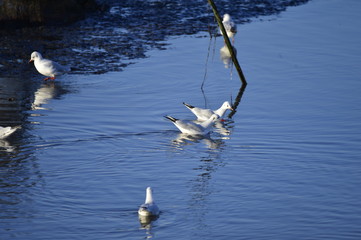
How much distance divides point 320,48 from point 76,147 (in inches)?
395

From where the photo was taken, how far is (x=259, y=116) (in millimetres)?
14727

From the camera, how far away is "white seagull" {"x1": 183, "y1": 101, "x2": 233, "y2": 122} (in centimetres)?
1461

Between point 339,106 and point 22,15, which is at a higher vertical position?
point 22,15

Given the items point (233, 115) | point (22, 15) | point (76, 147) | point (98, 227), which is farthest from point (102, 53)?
point (98, 227)

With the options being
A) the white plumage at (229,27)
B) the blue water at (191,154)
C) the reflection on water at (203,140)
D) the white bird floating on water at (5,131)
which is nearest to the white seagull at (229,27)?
the white plumage at (229,27)

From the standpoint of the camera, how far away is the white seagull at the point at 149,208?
9438mm

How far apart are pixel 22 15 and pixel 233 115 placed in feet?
30.9

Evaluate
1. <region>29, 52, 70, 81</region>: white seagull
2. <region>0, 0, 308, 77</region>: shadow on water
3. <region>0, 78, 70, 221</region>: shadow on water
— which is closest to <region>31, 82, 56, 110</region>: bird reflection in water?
<region>0, 78, 70, 221</region>: shadow on water

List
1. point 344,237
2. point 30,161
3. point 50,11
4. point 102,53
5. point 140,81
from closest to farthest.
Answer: point 344,237, point 30,161, point 140,81, point 102,53, point 50,11

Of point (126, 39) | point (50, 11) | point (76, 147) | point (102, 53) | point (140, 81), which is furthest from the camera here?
point (50, 11)

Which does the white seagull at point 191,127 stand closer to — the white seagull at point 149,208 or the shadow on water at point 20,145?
the shadow on water at point 20,145

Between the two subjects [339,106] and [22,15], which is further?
[22,15]

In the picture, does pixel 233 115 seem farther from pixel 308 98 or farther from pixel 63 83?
pixel 63 83

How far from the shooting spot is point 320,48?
20.3 metres
